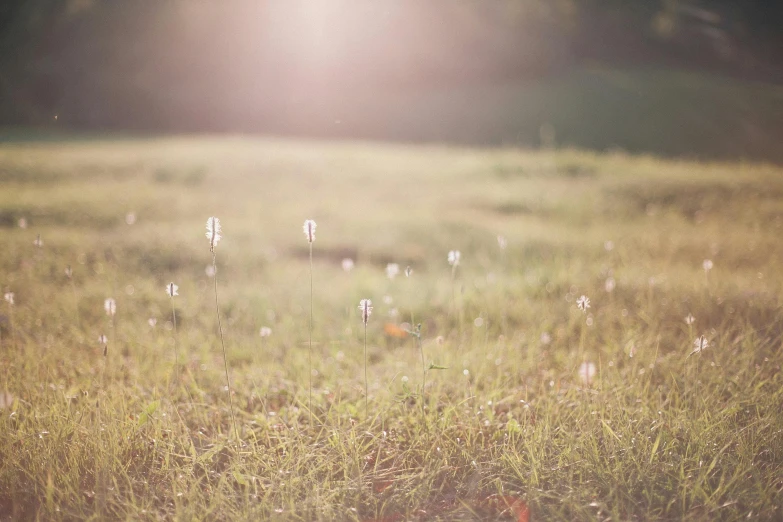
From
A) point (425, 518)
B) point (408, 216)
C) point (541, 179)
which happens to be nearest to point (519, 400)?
point (425, 518)

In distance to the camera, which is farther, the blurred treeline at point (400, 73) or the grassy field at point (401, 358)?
the blurred treeline at point (400, 73)

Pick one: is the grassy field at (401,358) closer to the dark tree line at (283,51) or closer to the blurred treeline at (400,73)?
the blurred treeline at (400,73)

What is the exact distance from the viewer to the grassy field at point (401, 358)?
2.18 m

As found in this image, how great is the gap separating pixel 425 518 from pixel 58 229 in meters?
5.58

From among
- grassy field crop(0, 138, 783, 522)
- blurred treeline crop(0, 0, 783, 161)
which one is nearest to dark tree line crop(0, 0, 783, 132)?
blurred treeline crop(0, 0, 783, 161)

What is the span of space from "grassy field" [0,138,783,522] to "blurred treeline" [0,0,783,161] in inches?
188

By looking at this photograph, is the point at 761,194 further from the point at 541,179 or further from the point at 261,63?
the point at 261,63

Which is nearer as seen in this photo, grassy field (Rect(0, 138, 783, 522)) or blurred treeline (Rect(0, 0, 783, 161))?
grassy field (Rect(0, 138, 783, 522))

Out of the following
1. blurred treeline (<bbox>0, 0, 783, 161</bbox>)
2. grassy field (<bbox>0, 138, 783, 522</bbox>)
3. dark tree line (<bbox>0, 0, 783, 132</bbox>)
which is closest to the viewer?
grassy field (<bbox>0, 138, 783, 522</bbox>)

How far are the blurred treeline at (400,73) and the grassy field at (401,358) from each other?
15.7 ft

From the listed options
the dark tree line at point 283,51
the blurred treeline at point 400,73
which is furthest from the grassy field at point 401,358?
the dark tree line at point 283,51

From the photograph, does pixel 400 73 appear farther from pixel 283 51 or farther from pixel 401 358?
pixel 401 358

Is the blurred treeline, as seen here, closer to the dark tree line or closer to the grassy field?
the dark tree line

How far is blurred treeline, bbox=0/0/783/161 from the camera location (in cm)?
1208
